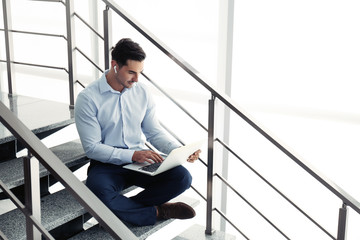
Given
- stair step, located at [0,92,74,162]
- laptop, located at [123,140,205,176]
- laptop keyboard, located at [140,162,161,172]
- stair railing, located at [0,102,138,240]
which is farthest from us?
stair step, located at [0,92,74,162]

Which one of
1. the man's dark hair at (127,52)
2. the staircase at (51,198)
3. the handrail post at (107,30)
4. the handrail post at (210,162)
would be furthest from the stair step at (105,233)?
the handrail post at (107,30)

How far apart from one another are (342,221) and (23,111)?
163 centimetres

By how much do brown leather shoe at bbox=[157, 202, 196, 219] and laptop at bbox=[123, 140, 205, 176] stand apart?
0.18m

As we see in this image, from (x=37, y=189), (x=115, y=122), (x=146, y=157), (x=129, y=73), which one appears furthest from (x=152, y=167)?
(x=37, y=189)

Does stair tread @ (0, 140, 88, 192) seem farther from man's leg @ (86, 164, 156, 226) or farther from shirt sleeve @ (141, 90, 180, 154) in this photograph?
shirt sleeve @ (141, 90, 180, 154)

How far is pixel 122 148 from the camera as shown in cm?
237

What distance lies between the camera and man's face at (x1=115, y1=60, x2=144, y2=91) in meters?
2.27

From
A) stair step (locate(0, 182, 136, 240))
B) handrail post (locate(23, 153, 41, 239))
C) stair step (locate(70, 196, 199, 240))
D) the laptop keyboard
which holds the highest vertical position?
handrail post (locate(23, 153, 41, 239))

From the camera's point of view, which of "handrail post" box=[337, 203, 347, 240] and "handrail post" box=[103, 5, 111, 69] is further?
"handrail post" box=[103, 5, 111, 69]

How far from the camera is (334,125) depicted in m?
3.43

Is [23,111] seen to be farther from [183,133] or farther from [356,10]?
[356,10]

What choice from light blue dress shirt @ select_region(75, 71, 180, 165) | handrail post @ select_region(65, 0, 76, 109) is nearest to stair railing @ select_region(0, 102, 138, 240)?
light blue dress shirt @ select_region(75, 71, 180, 165)

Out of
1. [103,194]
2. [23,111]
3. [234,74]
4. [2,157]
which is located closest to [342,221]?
[103,194]

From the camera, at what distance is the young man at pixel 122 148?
2.16 meters
